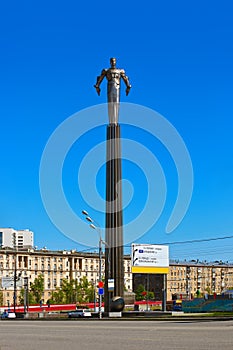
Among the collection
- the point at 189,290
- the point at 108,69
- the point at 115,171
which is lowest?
the point at 189,290

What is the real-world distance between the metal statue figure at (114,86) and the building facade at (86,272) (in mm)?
73957

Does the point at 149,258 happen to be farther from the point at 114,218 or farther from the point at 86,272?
the point at 86,272

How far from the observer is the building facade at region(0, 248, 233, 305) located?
139 m

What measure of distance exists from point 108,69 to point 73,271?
101411 millimetres

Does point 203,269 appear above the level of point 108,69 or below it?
below

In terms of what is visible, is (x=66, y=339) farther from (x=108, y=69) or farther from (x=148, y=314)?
(x=108, y=69)

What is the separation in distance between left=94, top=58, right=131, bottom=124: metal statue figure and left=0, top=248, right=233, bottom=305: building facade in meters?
74.0

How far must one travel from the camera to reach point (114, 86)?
2124 inches

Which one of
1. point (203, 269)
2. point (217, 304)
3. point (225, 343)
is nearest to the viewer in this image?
point (225, 343)

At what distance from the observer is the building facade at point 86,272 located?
138812 millimetres

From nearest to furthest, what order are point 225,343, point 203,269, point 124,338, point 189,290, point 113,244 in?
point 225,343 → point 124,338 → point 113,244 → point 189,290 → point 203,269

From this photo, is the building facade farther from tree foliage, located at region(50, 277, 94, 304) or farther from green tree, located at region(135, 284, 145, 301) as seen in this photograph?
tree foliage, located at region(50, 277, 94, 304)

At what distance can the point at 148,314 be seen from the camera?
45.3 m

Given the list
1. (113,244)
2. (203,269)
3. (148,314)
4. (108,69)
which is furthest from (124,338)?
(203,269)
